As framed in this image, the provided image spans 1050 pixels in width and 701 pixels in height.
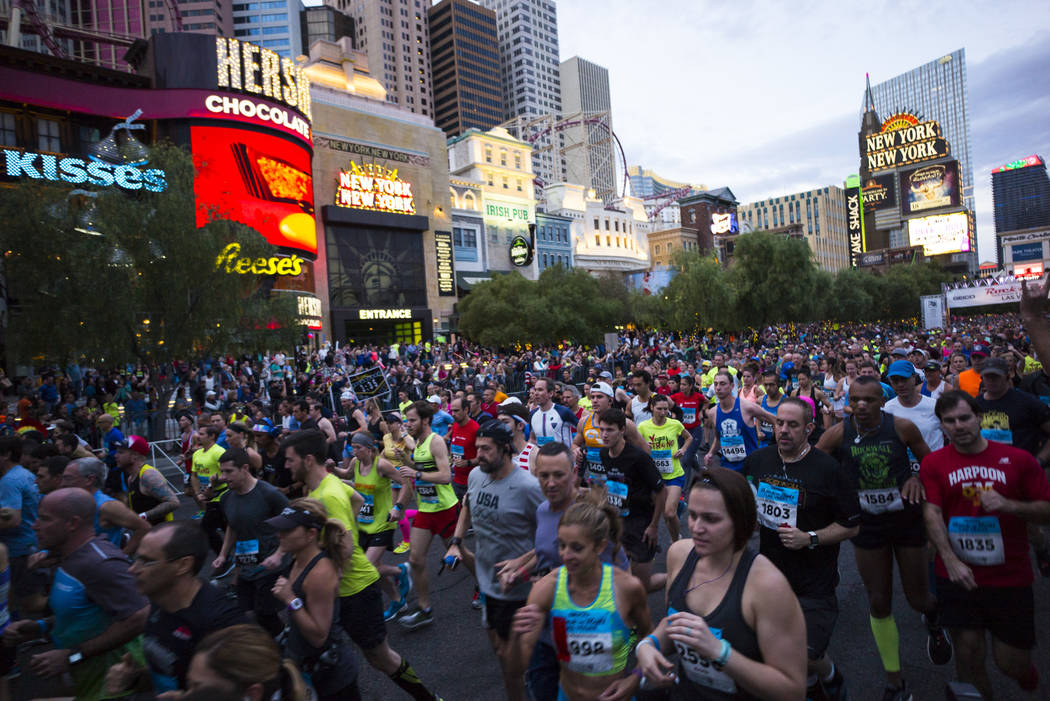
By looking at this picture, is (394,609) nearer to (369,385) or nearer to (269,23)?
(369,385)

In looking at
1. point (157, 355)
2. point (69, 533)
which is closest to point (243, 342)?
point (157, 355)

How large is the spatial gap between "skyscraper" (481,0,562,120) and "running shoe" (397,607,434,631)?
154975 millimetres

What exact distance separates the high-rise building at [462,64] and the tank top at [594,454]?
134 meters

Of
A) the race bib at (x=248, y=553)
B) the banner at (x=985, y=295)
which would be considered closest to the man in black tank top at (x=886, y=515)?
the race bib at (x=248, y=553)

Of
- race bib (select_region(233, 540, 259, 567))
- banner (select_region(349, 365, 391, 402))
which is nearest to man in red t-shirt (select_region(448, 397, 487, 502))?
race bib (select_region(233, 540, 259, 567))

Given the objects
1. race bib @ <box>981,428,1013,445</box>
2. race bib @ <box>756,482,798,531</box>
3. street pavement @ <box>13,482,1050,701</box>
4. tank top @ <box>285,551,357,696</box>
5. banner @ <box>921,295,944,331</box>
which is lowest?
street pavement @ <box>13,482,1050,701</box>

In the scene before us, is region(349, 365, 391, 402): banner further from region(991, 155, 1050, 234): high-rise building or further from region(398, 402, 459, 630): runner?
region(991, 155, 1050, 234): high-rise building

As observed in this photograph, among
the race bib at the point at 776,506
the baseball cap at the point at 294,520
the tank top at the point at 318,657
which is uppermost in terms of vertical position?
the baseball cap at the point at 294,520

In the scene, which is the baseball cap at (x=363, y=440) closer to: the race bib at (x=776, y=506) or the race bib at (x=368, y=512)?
the race bib at (x=368, y=512)

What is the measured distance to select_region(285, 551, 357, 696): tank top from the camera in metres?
3.24

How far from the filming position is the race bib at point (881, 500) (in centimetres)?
409

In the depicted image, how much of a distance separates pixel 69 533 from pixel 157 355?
55.5 feet

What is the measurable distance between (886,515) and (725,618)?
2.55m

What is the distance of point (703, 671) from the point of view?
7.51 ft
